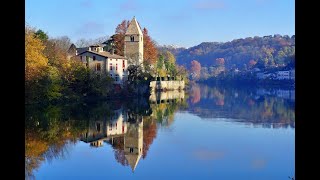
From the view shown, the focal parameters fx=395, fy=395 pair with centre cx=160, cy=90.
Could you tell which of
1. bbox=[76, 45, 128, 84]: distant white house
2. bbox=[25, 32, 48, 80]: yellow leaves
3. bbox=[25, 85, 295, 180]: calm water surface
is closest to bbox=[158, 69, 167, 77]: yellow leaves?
bbox=[76, 45, 128, 84]: distant white house

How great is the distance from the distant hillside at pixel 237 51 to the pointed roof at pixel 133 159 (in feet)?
416

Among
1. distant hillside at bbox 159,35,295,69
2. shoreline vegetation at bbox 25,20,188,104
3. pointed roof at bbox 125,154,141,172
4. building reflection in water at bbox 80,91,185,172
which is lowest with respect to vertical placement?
pointed roof at bbox 125,154,141,172

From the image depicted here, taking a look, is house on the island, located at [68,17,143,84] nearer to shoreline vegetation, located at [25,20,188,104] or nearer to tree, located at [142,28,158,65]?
shoreline vegetation, located at [25,20,188,104]

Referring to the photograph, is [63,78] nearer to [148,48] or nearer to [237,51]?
[148,48]

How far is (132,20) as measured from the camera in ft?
201

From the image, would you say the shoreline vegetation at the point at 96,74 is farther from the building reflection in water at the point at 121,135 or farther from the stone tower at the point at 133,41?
the building reflection in water at the point at 121,135

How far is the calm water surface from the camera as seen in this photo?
12789 mm

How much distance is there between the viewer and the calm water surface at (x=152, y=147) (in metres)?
12.8

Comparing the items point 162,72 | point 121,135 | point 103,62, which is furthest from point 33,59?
point 162,72

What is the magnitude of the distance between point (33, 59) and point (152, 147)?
17.1 metres

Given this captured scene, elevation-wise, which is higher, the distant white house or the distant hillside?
the distant hillside

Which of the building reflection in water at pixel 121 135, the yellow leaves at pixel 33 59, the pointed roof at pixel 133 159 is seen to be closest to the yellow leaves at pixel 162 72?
the yellow leaves at pixel 33 59
